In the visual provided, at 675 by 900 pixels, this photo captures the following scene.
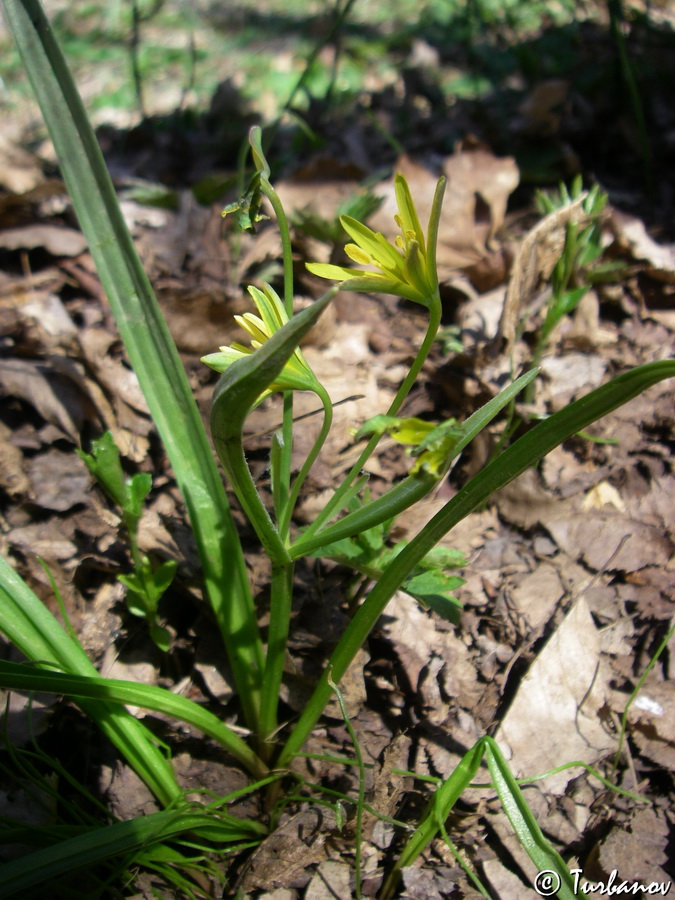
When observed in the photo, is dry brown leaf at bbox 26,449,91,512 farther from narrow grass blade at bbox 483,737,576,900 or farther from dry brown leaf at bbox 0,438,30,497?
narrow grass blade at bbox 483,737,576,900

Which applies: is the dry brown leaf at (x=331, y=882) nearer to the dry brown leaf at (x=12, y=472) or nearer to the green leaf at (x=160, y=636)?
the green leaf at (x=160, y=636)

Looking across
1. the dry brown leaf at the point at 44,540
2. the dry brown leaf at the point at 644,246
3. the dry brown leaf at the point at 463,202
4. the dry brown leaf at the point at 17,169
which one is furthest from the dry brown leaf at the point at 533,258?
the dry brown leaf at the point at 17,169

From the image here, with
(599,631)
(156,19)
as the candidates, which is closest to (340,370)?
(599,631)

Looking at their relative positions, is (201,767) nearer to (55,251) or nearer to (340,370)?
(340,370)

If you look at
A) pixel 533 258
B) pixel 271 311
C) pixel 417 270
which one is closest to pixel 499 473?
pixel 417 270

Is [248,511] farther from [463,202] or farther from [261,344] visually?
[463,202]

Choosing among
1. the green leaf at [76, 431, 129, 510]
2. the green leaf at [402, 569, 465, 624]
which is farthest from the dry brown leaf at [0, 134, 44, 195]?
the green leaf at [402, 569, 465, 624]
